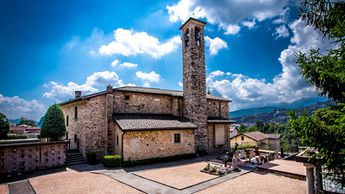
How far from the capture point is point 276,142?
153 feet

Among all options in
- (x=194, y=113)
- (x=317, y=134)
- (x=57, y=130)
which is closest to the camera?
(x=317, y=134)

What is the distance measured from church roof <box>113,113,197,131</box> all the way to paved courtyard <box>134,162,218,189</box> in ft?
12.6

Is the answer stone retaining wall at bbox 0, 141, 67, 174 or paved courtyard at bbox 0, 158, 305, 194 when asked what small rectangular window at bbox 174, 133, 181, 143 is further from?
stone retaining wall at bbox 0, 141, 67, 174

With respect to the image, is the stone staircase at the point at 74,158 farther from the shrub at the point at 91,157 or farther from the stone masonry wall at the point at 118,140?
the stone masonry wall at the point at 118,140

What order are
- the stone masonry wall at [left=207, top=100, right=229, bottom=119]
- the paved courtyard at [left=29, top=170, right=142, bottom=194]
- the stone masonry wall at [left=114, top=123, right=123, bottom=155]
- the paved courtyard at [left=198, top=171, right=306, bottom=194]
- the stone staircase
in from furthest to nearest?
1. the stone masonry wall at [left=207, top=100, right=229, bottom=119]
2. the stone staircase
3. the stone masonry wall at [left=114, top=123, right=123, bottom=155]
4. the paved courtyard at [left=29, top=170, right=142, bottom=194]
5. the paved courtyard at [left=198, top=171, right=306, bottom=194]

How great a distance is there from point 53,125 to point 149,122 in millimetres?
8993

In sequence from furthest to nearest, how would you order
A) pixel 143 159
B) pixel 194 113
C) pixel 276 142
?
pixel 276 142, pixel 194 113, pixel 143 159

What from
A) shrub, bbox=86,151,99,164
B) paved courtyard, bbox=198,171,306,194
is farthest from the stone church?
paved courtyard, bbox=198,171,306,194

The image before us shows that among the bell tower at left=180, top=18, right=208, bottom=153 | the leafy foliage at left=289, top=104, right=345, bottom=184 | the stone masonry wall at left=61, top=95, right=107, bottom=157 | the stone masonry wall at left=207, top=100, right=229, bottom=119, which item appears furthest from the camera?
the stone masonry wall at left=207, top=100, right=229, bottom=119

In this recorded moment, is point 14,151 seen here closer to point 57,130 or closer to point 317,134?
point 57,130

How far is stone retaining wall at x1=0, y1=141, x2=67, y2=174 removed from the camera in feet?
42.0

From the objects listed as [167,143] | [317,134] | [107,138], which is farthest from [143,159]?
[317,134]

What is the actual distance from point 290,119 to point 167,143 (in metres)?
13.5

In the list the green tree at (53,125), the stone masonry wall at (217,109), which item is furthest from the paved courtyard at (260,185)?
the green tree at (53,125)
